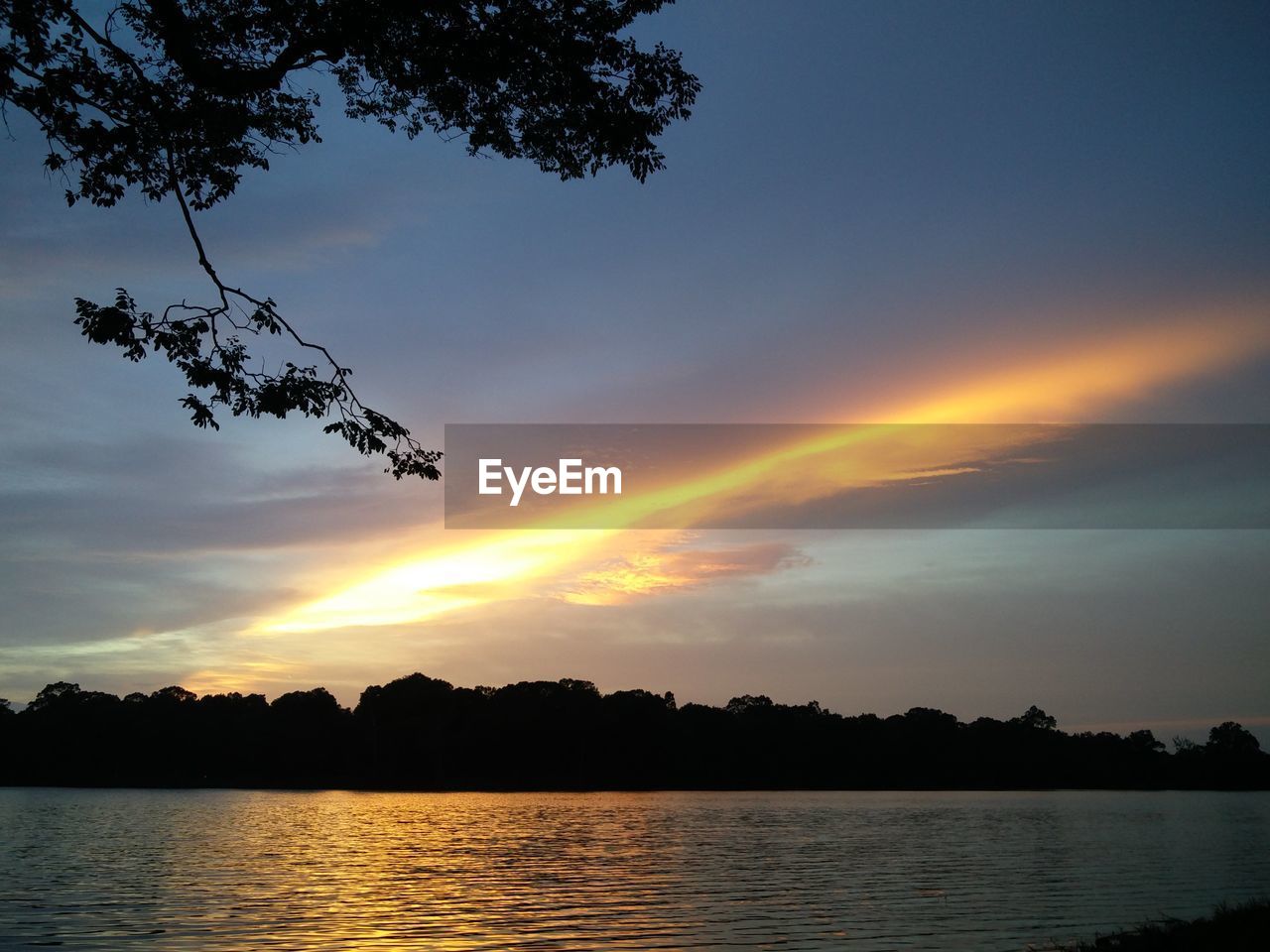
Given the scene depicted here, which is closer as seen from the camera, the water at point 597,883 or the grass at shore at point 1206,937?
the grass at shore at point 1206,937

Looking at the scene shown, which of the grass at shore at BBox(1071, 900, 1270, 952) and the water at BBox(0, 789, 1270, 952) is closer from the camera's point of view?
the grass at shore at BBox(1071, 900, 1270, 952)

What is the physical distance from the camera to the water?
99.2ft

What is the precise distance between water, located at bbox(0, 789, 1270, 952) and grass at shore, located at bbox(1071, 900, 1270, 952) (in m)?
4.99

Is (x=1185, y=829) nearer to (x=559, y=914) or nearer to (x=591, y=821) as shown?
(x=591, y=821)

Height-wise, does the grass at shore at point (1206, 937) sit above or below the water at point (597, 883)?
above

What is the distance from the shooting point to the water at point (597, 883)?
30.2m

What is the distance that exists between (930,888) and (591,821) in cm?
5152

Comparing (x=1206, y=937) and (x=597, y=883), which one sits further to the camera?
(x=597, y=883)

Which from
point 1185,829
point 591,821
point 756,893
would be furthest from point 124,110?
point 1185,829

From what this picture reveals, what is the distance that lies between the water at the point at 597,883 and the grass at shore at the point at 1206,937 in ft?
16.4

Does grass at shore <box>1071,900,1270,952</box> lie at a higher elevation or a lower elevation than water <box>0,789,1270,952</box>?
higher

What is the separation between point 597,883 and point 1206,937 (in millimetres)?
26657

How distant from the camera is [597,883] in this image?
4312cm

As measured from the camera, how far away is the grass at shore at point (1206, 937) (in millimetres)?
20375
